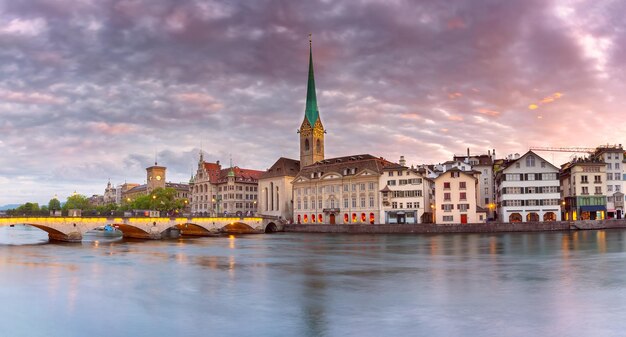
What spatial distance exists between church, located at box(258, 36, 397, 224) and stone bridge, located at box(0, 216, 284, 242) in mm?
9416

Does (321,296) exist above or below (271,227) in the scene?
above

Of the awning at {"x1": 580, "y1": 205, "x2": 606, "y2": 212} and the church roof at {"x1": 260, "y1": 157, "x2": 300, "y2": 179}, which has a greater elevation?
the church roof at {"x1": 260, "y1": 157, "x2": 300, "y2": 179}

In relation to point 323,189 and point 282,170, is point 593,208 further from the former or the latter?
point 282,170

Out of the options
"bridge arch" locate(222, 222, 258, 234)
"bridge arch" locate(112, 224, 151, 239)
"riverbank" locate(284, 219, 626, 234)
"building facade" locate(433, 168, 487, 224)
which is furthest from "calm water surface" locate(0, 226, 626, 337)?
"bridge arch" locate(222, 222, 258, 234)

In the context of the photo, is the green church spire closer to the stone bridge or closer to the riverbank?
the stone bridge

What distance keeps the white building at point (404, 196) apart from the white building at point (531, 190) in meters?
13.6

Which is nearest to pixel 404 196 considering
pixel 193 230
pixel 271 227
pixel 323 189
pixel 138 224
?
pixel 323 189

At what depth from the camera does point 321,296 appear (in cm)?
2530

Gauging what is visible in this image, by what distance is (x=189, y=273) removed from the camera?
34.9 metres

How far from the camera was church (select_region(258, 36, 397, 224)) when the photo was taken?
100250mm

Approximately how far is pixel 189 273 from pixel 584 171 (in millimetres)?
78128

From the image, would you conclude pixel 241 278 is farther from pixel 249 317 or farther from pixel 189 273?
pixel 249 317

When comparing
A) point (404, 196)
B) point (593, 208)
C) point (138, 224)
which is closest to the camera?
point (138, 224)

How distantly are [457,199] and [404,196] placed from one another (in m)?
9.84
